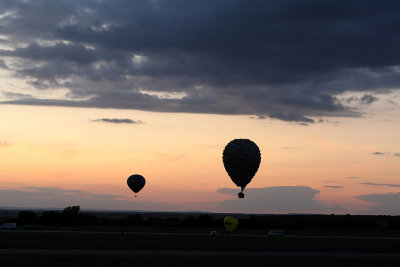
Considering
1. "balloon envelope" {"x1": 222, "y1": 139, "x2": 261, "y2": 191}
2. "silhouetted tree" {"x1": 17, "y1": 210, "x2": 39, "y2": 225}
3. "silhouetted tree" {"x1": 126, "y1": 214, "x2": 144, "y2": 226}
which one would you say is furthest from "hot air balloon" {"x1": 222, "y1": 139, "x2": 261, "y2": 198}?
"silhouetted tree" {"x1": 17, "y1": 210, "x2": 39, "y2": 225}

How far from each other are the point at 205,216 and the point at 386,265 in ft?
291

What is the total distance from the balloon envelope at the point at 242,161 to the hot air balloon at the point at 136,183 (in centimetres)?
2562

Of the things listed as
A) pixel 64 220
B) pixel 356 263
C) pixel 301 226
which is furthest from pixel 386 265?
pixel 64 220

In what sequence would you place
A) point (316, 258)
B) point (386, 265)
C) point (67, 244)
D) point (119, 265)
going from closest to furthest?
point (119, 265) < point (386, 265) < point (316, 258) < point (67, 244)

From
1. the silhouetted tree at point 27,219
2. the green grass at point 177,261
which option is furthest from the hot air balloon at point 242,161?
the silhouetted tree at point 27,219

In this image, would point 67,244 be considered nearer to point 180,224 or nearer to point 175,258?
point 175,258

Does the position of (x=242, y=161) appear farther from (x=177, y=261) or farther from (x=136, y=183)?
(x=177, y=261)

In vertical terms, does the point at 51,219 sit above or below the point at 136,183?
below

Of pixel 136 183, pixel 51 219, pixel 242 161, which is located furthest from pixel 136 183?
pixel 51 219

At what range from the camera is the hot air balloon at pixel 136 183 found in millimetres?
96125

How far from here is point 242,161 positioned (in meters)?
72.0

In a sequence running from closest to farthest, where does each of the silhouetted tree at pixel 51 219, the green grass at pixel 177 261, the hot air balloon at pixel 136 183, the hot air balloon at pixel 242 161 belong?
the green grass at pixel 177 261 < the hot air balloon at pixel 242 161 < the hot air balloon at pixel 136 183 < the silhouetted tree at pixel 51 219

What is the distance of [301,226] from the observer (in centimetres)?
12712

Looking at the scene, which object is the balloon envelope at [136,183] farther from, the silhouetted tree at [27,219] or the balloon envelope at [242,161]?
the silhouetted tree at [27,219]
